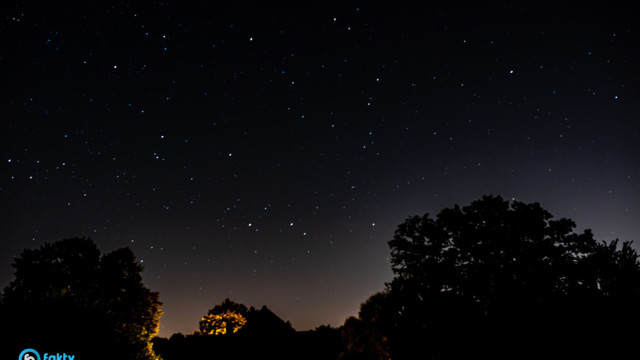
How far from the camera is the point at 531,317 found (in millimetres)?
15273

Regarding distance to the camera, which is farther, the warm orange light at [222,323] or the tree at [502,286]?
the warm orange light at [222,323]

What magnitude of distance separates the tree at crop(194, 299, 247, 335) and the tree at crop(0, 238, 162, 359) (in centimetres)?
3160

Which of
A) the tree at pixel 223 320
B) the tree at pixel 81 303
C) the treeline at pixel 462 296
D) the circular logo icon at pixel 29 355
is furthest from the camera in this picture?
the tree at pixel 223 320

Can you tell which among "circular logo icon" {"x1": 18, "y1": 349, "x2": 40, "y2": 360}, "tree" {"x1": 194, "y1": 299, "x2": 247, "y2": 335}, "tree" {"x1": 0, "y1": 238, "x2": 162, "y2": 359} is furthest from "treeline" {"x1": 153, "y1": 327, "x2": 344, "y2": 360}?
"circular logo icon" {"x1": 18, "y1": 349, "x2": 40, "y2": 360}

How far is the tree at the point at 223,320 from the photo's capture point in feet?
177

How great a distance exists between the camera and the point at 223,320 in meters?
55.3

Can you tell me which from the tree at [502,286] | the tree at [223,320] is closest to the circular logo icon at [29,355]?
the tree at [502,286]

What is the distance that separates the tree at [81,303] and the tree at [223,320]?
31.6 meters

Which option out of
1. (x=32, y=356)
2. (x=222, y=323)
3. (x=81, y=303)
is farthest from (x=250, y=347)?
(x=32, y=356)

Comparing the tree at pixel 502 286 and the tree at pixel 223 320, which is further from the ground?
the tree at pixel 223 320

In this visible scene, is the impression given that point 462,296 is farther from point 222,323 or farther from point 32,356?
point 222,323

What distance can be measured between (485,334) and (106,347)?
1767 cm

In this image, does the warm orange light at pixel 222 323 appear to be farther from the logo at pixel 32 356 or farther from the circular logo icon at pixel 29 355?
the circular logo icon at pixel 29 355

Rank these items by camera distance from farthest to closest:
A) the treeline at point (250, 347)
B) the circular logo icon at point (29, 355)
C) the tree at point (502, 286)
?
the treeline at point (250, 347), the tree at point (502, 286), the circular logo icon at point (29, 355)
